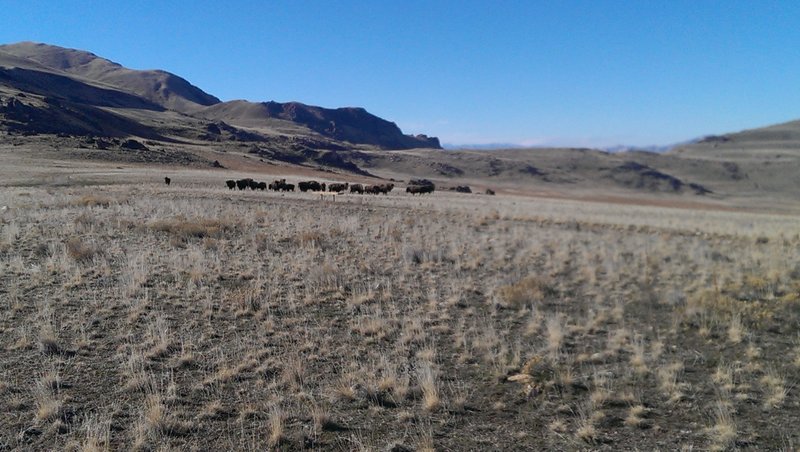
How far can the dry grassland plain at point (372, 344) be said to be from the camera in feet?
17.7

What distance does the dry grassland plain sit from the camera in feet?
17.7

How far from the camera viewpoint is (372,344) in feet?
25.9

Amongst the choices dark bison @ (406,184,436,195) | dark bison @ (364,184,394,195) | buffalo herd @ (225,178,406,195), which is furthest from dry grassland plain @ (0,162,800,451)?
dark bison @ (406,184,436,195)

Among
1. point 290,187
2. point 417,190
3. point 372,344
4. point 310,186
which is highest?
point 417,190

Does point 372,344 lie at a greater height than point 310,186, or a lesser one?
lesser

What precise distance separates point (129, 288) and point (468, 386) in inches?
254

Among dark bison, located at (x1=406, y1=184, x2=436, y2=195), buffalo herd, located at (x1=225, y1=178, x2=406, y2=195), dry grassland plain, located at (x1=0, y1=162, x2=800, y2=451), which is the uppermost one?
dark bison, located at (x1=406, y1=184, x2=436, y2=195)

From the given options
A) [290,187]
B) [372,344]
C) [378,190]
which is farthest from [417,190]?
[372,344]

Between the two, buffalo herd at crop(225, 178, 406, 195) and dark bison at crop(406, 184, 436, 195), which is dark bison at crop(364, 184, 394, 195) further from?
dark bison at crop(406, 184, 436, 195)

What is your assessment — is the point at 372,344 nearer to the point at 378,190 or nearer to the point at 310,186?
the point at 310,186

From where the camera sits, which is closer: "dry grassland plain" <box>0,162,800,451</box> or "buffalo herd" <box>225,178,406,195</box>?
"dry grassland plain" <box>0,162,800,451</box>

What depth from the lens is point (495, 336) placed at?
8.40 metres

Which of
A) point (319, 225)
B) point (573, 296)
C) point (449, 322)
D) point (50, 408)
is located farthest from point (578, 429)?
point (319, 225)

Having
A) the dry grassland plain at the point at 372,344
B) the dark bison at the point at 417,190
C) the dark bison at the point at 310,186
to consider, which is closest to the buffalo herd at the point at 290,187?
the dark bison at the point at 310,186
